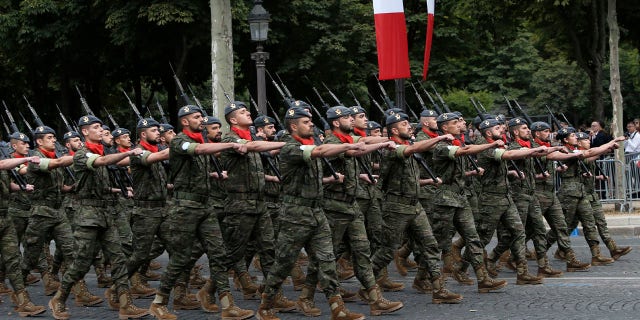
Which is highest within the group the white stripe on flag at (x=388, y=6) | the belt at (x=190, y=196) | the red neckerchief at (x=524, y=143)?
the white stripe on flag at (x=388, y=6)

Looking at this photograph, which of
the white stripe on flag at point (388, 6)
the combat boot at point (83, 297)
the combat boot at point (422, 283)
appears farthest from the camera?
the white stripe on flag at point (388, 6)

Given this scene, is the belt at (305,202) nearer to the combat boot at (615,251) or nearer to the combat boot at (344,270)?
the combat boot at (344,270)

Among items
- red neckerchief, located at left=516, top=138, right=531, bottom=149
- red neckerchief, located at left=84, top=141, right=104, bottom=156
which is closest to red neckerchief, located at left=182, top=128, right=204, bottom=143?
red neckerchief, located at left=84, top=141, right=104, bottom=156

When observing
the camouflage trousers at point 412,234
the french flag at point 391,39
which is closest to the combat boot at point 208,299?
the camouflage trousers at point 412,234

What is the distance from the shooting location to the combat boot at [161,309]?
11117 millimetres

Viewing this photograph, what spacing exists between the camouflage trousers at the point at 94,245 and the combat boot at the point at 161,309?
21.8 inches

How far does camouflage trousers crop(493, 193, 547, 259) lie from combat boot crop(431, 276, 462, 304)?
2.03m

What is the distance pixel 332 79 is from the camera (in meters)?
31.3

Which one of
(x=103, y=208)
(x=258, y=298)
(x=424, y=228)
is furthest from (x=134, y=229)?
(x=424, y=228)

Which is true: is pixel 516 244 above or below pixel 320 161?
below

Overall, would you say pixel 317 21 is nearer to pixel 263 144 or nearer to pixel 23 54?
pixel 23 54

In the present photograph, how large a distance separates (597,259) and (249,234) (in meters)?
5.21

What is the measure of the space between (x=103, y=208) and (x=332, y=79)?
64.7ft

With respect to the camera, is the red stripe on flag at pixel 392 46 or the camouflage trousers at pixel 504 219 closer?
the camouflage trousers at pixel 504 219
